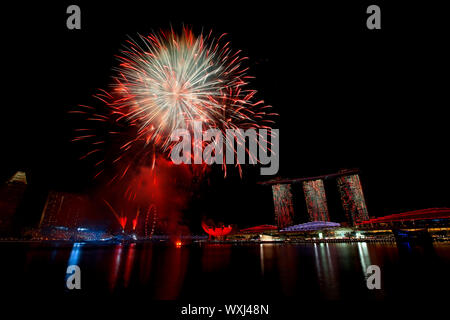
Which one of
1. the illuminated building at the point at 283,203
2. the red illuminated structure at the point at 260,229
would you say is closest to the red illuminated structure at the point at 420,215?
the illuminated building at the point at 283,203

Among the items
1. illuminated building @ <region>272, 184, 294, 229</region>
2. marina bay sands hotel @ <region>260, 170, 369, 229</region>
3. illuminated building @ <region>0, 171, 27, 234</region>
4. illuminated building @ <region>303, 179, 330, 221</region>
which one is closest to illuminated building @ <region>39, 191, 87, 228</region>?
illuminated building @ <region>0, 171, 27, 234</region>

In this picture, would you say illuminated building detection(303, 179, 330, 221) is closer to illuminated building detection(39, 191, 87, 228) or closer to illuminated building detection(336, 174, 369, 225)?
illuminated building detection(336, 174, 369, 225)

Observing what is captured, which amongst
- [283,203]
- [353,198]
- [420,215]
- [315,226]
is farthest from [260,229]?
[420,215]

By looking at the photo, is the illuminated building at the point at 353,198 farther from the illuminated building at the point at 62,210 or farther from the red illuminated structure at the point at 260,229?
the illuminated building at the point at 62,210

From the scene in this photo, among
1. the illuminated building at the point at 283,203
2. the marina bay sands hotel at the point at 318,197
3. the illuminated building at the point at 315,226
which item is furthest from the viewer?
the illuminated building at the point at 283,203

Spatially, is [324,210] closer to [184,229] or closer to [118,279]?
[184,229]

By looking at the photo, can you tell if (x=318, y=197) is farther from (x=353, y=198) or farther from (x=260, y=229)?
(x=260, y=229)
